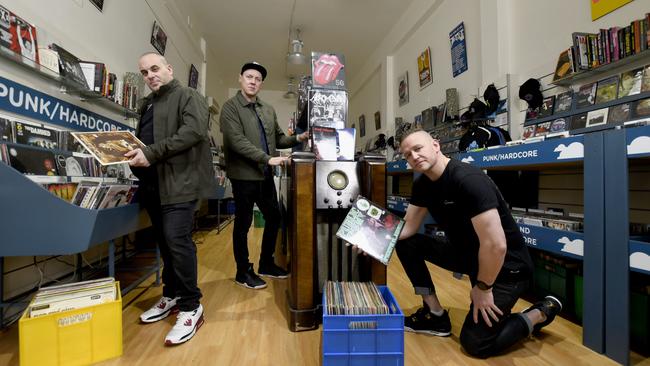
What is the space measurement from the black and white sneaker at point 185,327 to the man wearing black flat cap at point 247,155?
599 mm

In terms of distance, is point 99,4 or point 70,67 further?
point 99,4

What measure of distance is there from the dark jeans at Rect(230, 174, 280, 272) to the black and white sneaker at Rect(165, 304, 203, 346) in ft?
1.89

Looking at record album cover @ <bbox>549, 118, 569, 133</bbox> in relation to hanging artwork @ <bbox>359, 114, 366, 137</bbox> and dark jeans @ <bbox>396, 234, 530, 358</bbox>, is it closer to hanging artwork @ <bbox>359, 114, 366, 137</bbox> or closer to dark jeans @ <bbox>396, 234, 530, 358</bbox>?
dark jeans @ <bbox>396, 234, 530, 358</bbox>

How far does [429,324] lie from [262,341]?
0.82 metres

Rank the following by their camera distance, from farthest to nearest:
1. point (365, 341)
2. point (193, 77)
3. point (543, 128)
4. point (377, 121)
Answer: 1. point (377, 121)
2. point (193, 77)
3. point (543, 128)
4. point (365, 341)

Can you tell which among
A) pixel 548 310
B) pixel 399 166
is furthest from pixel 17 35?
pixel 399 166

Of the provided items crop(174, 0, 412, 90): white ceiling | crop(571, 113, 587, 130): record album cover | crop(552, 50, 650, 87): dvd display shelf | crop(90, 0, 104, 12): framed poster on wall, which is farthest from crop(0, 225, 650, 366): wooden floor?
crop(174, 0, 412, 90): white ceiling

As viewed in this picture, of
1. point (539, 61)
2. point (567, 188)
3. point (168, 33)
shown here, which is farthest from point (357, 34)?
point (567, 188)

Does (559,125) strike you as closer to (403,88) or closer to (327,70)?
(327,70)

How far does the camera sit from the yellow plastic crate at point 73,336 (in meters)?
1.10

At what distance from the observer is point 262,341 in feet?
4.57

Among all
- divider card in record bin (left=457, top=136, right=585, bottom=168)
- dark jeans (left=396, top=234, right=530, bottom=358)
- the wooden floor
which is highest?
divider card in record bin (left=457, top=136, right=585, bottom=168)

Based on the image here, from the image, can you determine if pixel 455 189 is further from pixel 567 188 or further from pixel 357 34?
pixel 357 34

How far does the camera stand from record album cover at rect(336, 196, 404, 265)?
1.28 metres
